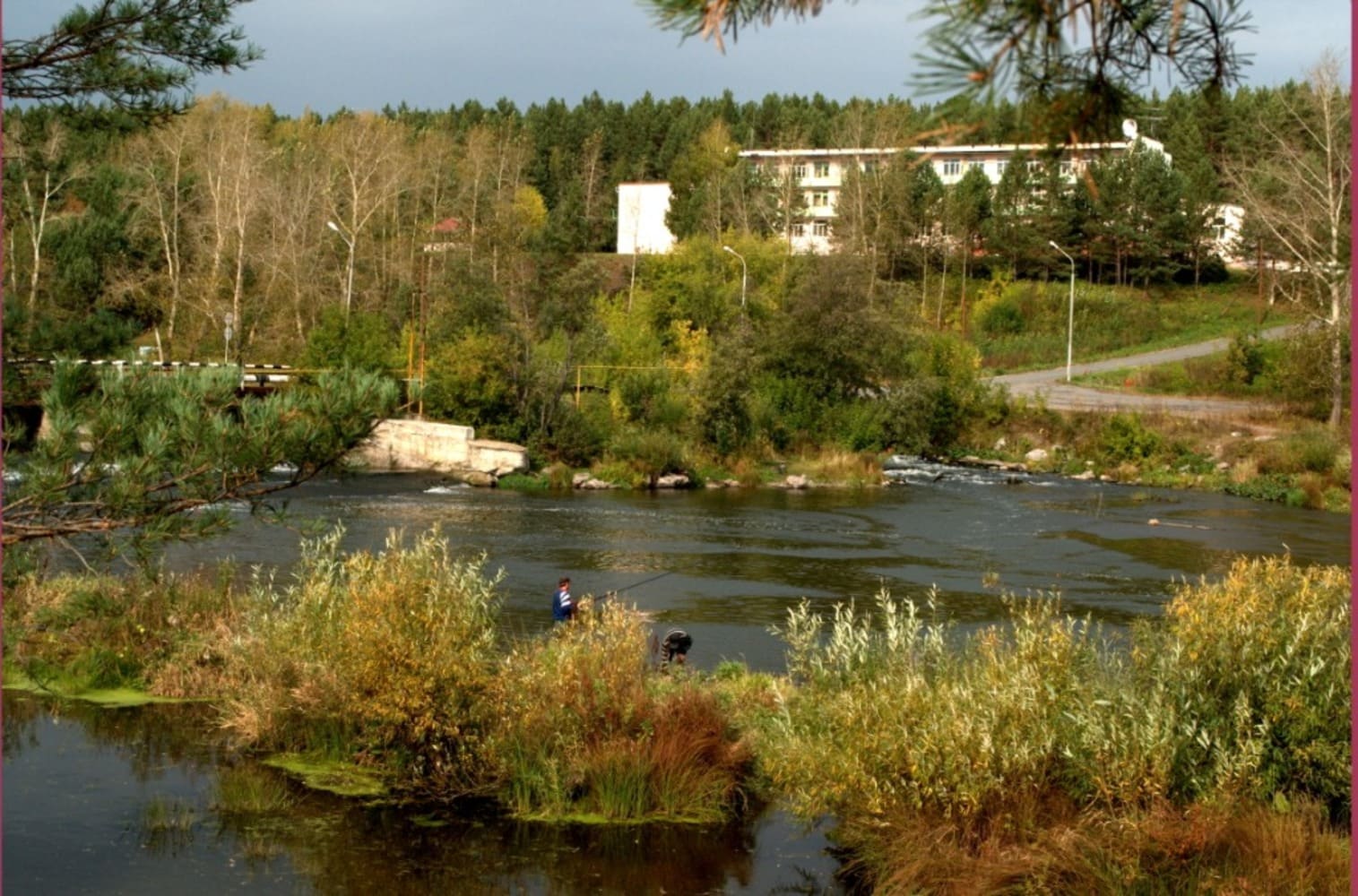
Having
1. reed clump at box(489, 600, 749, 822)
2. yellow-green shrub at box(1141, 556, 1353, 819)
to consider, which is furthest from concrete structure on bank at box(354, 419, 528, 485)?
yellow-green shrub at box(1141, 556, 1353, 819)

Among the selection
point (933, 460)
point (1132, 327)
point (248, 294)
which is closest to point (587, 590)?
point (933, 460)

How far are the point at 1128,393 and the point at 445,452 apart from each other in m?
23.4

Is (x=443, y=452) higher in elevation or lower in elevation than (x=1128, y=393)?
lower

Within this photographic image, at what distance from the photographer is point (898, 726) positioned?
1067 centimetres

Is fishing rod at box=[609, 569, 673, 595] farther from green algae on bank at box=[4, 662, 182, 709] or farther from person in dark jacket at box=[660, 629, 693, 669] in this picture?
green algae on bank at box=[4, 662, 182, 709]

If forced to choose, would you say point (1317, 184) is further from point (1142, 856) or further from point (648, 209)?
point (648, 209)

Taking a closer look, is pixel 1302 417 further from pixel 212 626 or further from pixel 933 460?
pixel 212 626

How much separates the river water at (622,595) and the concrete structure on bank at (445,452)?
1.31 m

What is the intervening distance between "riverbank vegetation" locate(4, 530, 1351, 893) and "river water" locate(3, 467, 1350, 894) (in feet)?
1.88

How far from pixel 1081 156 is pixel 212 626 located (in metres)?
13.9

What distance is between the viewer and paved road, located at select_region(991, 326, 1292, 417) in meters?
44.9

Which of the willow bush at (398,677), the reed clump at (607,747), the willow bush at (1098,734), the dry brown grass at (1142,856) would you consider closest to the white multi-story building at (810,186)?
the willow bush at (398,677)

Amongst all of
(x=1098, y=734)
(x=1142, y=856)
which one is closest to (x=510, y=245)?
(x=1098, y=734)

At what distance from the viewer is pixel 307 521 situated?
11.6 metres
